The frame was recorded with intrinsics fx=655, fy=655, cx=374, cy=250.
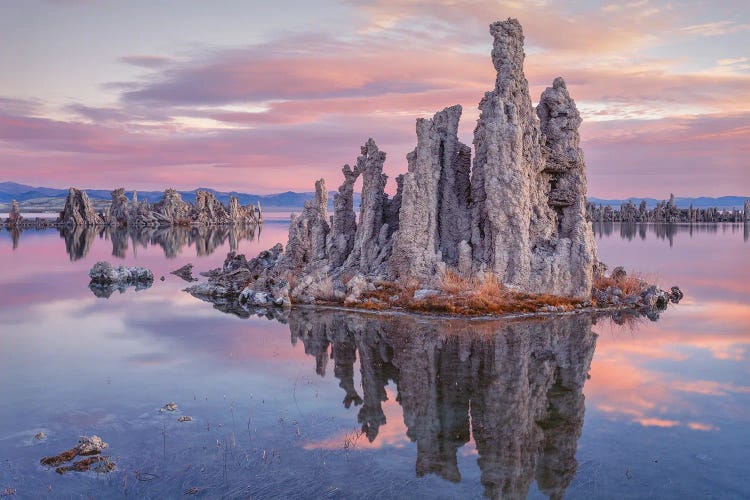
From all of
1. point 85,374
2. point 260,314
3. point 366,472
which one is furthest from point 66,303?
point 366,472

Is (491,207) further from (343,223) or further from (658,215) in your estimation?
(658,215)

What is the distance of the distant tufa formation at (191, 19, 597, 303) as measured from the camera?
25.0m

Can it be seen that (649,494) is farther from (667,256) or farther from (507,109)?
(667,256)

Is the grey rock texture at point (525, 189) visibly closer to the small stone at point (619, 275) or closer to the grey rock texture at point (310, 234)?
the small stone at point (619, 275)

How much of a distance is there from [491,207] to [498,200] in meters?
0.38

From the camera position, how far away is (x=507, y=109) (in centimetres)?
2580

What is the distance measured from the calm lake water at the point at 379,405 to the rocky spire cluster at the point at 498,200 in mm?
3334

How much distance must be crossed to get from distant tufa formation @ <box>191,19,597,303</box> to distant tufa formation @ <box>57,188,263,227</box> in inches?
3886

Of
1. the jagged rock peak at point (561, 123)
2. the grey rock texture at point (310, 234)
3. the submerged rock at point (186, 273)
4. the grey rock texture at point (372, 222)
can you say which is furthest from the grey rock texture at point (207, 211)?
the jagged rock peak at point (561, 123)

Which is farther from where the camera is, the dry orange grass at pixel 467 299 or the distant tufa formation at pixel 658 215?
the distant tufa formation at pixel 658 215

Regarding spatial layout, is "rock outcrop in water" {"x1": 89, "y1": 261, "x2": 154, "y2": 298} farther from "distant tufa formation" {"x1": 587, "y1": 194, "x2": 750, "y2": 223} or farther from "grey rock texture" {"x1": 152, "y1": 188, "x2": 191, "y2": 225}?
"distant tufa formation" {"x1": 587, "y1": 194, "x2": 750, "y2": 223}

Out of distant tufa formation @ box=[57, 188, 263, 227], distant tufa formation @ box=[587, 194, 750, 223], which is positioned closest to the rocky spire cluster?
distant tufa formation @ box=[57, 188, 263, 227]

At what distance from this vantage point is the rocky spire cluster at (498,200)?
25.0m

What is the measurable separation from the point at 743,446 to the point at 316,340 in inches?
489
